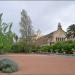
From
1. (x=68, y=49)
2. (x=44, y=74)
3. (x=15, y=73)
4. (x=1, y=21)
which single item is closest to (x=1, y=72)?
(x=15, y=73)

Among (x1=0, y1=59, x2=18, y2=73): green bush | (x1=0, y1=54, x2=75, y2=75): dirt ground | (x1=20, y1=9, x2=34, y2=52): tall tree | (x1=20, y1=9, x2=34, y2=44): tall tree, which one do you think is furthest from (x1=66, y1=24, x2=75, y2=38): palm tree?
(x1=0, y1=59, x2=18, y2=73): green bush

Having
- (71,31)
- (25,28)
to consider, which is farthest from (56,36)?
(25,28)

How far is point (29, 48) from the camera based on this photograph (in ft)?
229

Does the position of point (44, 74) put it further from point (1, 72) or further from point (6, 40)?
point (6, 40)

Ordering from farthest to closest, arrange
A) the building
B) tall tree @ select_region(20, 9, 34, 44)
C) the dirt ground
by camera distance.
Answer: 1. the building
2. tall tree @ select_region(20, 9, 34, 44)
3. the dirt ground

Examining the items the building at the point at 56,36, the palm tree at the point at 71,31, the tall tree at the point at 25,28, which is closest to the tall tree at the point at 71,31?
the palm tree at the point at 71,31

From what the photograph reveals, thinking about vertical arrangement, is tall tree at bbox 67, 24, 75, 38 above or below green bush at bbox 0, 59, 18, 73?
above

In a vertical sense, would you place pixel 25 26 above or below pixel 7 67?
above

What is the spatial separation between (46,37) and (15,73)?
269 ft

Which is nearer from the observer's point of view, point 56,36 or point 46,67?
point 46,67

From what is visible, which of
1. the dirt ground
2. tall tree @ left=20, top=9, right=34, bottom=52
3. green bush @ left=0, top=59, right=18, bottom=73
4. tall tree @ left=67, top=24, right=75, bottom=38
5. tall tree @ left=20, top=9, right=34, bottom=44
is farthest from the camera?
tall tree @ left=67, top=24, right=75, bottom=38

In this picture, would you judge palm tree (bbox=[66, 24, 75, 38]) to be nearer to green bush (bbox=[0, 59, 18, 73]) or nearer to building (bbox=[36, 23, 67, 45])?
building (bbox=[36, 23, 67, 45])

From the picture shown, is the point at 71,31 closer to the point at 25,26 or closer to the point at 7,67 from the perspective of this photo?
the point at 25,26

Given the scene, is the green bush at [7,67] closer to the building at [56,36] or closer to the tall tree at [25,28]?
the tall tree at [25,28]
